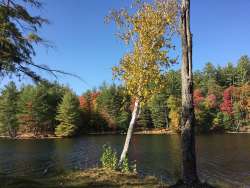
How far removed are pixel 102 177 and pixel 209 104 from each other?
6590 centimetres

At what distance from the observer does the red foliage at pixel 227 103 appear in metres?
74.8

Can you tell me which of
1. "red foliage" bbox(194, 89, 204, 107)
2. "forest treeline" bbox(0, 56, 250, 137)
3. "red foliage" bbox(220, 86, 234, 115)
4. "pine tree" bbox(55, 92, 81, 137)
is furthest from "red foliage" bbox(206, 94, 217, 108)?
"pine tree" bbox(55, 92, 81, 137)

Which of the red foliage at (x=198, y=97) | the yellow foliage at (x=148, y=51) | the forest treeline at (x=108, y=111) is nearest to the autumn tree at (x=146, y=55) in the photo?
the yellow foliage at (x=148, y=51)

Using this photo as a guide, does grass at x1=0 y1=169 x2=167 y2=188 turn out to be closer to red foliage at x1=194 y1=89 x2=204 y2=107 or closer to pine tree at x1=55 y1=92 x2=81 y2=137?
pine tree at x1=55 y1=92 x2=81 y2=137

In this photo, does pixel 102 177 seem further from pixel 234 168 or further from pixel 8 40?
pixel 234 168

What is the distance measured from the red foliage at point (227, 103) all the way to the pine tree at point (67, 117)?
35.7 meters

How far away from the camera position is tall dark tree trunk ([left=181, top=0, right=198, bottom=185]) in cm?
834

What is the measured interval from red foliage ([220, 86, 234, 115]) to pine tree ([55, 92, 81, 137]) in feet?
117

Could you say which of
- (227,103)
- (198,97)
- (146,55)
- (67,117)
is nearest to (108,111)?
(67,117)

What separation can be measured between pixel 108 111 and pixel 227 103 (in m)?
30.3

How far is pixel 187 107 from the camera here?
8609 mm

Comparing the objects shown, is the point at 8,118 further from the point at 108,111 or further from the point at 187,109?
the point at 187,109

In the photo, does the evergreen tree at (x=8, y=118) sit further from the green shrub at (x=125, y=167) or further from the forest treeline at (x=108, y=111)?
the green shrub at (x=125, y=167)

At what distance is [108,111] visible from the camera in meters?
79.9
